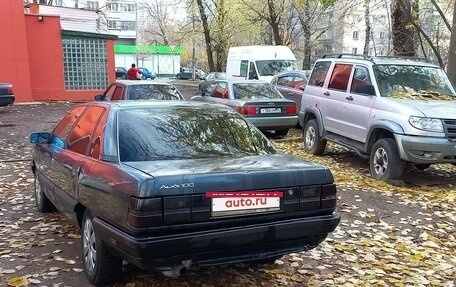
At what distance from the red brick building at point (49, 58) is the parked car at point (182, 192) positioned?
18.1m

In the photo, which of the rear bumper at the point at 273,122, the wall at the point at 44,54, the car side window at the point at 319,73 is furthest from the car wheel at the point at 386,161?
the wall at the point at 44,54

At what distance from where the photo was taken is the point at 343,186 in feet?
24.6

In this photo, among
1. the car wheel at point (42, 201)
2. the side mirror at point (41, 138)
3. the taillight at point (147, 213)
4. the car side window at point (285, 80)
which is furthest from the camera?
the car side window at point (285, 80)

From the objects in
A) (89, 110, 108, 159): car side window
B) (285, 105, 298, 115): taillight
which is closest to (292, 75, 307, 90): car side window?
(285, 105, 298, 115): taillight

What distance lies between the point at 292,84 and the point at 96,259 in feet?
38.3

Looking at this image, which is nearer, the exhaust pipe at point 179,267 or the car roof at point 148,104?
the exhaust pipe at point 179,267

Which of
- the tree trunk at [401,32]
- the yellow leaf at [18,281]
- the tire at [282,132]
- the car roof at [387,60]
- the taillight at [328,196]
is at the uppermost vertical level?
the tree trunk at [401,32]

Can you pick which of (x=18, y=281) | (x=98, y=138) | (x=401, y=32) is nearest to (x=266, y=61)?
(x=401, y=32)

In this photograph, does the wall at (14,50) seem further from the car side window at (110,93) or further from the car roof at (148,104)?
the car roof at (148,104)

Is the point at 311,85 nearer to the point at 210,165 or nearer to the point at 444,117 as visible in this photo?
the point at 444,117

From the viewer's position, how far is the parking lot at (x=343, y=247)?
13.7 ft

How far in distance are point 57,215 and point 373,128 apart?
4984mm

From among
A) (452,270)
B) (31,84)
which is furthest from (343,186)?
(31,84)

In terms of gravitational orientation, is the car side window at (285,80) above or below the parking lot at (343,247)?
above
